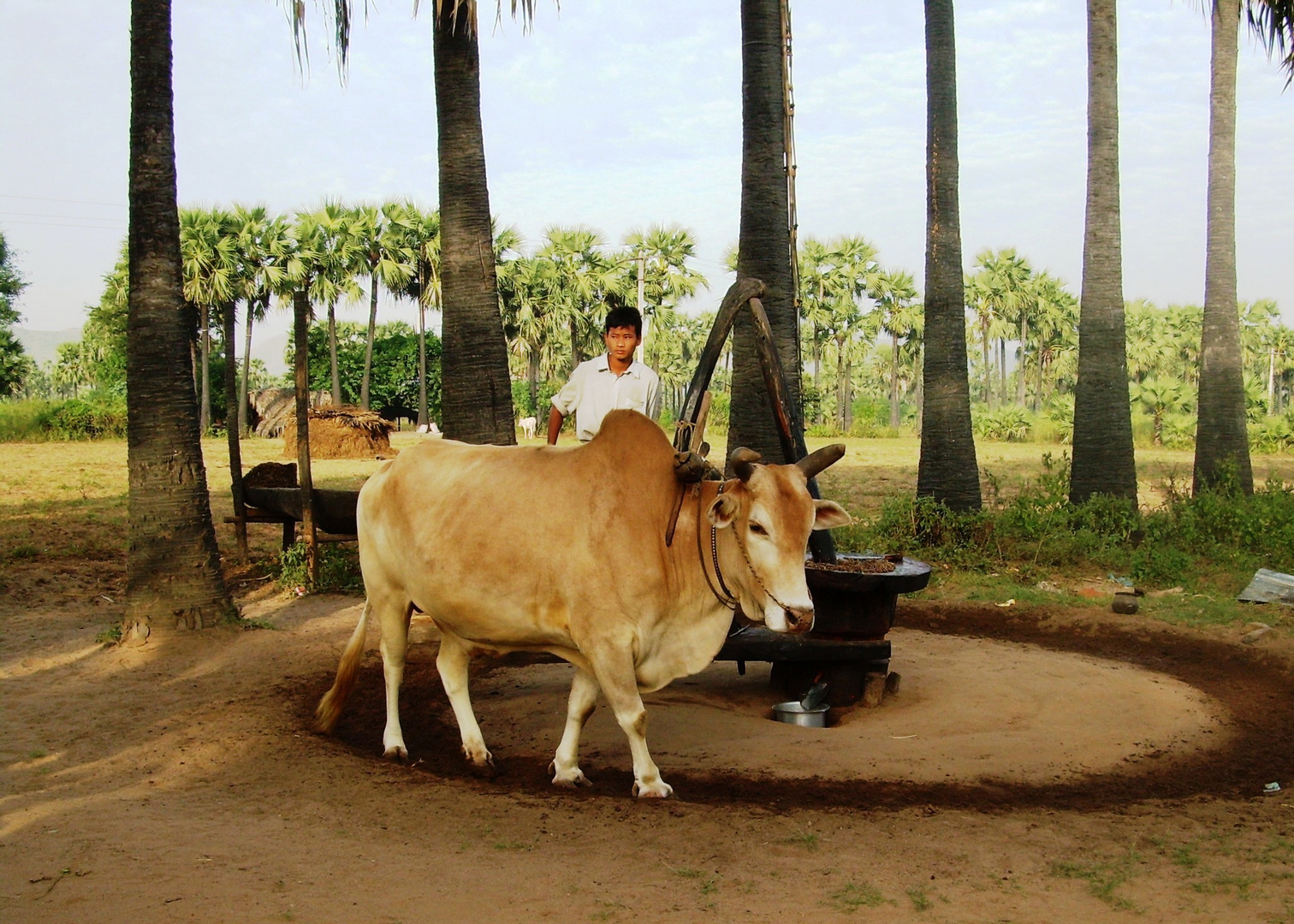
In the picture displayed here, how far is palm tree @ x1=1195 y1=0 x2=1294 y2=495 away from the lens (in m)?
14.2

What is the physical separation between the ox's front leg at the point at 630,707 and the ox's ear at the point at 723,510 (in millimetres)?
762

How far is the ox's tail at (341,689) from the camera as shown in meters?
6.33

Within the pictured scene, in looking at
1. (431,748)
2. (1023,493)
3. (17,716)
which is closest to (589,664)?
(431,748)

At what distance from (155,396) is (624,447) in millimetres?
4808

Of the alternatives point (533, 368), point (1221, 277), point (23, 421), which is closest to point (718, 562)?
point (1221, 277)

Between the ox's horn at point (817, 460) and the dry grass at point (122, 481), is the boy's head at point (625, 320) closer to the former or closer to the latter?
the ox's horn at point (817, 460)

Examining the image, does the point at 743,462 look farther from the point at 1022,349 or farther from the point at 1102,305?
the point at 1022,349

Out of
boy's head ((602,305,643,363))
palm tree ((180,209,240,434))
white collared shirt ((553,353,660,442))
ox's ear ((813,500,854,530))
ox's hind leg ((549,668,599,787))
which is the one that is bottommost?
ox's hind leg ((549,668,599,787))

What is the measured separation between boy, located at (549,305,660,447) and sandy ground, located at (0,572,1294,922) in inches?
74.2

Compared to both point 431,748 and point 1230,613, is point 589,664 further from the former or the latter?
point 1230,613

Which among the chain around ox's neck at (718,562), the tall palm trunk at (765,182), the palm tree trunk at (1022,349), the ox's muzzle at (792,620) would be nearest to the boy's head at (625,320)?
the chain around ox's neck at (718,562)

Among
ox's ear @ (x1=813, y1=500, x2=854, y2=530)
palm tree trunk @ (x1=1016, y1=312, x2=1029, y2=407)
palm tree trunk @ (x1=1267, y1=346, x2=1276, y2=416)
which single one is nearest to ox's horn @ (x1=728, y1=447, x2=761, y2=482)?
ox's ear @ (x1=813, y1=500, x2=854, y2=530)

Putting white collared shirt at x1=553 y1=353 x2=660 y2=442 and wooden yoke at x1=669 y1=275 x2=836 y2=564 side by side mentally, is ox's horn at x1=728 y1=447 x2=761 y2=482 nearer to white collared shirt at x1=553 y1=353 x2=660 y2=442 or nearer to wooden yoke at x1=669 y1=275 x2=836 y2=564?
wooden yoke at x1=669 y1=275 x2=836 y2=564

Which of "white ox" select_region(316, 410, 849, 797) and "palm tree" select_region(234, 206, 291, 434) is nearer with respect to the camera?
→ "white ox" select_region(316, 410, 849, 797)
